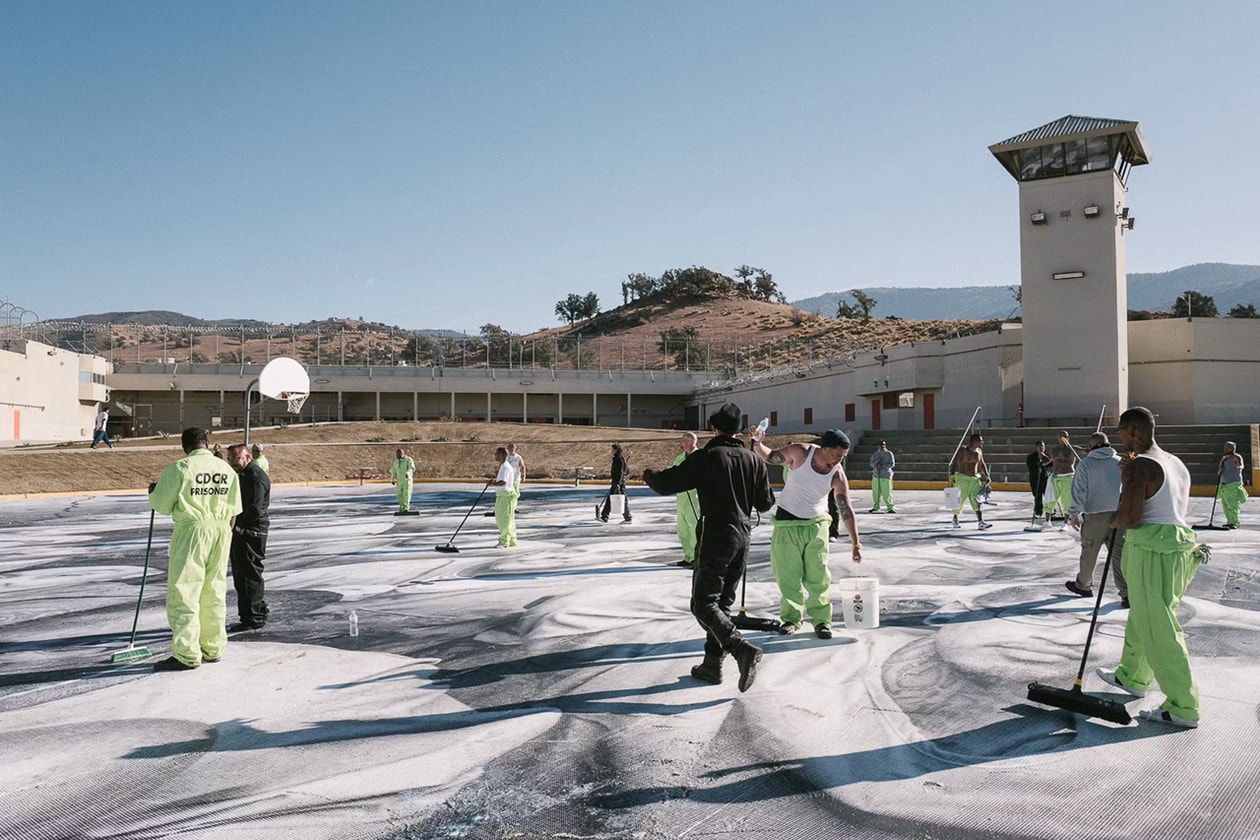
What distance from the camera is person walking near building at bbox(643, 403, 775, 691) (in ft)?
18.1

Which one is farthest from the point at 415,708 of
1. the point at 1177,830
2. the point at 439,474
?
the point at 439,474

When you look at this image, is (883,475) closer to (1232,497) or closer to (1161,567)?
(1232,497)

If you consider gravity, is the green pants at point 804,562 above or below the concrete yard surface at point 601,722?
above

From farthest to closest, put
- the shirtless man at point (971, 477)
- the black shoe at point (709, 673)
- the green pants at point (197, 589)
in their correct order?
the shirtless man at point (971, 477) < the green pants at point (197, 589) < the black shoe at point (709, 673)

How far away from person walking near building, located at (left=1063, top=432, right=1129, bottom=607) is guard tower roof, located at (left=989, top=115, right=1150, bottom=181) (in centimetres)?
2811

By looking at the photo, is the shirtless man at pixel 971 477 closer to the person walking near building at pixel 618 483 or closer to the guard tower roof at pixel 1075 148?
Answer: the person walking near building at pixel 618 483

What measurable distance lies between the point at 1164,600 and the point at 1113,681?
1.23 meters

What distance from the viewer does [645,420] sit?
71.4 metres

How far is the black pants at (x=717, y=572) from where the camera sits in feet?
18.1

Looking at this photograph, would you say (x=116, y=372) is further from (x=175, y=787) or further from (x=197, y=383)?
(x=175, y=787)

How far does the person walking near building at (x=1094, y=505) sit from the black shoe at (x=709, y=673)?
453 centimetres

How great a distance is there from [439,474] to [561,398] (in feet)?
101

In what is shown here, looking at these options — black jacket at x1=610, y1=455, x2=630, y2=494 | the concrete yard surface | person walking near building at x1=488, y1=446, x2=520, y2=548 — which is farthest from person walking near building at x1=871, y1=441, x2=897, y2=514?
the concrete yard surface

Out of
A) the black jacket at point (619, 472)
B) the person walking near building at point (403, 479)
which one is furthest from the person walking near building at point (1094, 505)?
the person walking near building at point (403, 479)
